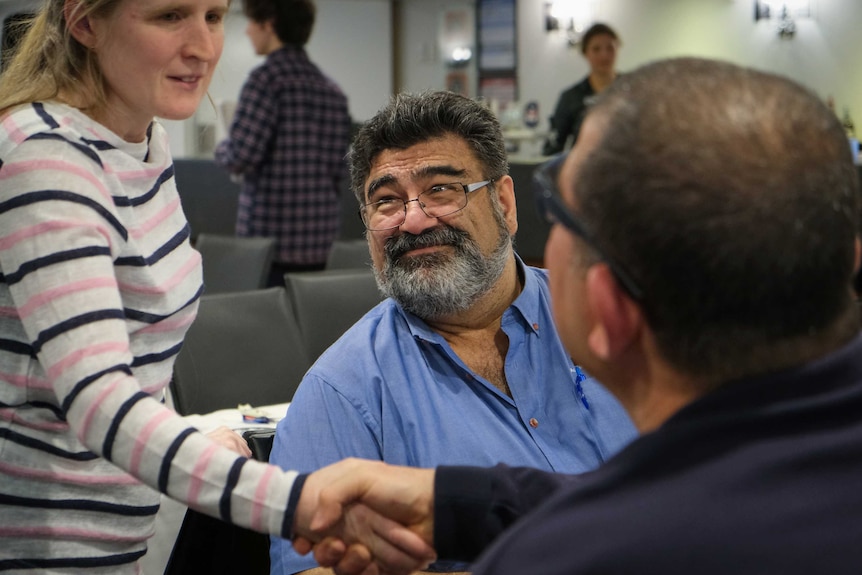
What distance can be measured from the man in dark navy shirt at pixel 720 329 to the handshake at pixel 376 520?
1.44 ft

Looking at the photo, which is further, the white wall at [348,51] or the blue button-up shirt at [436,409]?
the white wall at [348,51]

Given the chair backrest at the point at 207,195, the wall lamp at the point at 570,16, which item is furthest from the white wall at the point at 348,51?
the chair backrest at the point at 207,195

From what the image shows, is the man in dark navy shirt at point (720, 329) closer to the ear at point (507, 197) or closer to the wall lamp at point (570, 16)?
the ear at point (507, 197)

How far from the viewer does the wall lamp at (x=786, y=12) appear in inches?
369

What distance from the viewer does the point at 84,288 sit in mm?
1203

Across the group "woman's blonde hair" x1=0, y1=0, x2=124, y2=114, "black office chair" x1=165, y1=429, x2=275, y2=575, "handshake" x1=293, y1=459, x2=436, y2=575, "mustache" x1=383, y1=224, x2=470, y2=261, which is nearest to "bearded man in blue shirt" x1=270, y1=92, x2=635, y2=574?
"mustache" x1=383, y1=224, x2=470, y2=261

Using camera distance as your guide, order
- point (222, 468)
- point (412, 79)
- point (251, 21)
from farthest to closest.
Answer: point (412, 79), point (251, 21), point (222, 468)

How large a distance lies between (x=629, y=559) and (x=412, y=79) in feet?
36.0

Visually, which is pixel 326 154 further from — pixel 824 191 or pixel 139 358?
pixel 824 191

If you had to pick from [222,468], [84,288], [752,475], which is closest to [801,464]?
[752,475]

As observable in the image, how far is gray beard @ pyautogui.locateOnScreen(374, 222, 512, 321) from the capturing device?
6.35ft

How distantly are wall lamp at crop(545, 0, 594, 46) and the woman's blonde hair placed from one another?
939 centimetres

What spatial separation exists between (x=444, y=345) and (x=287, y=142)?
2841 millimetres

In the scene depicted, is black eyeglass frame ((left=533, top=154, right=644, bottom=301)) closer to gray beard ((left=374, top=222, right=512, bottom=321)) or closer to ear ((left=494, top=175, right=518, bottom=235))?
gray beard ((left=374, top=222, right=512, bottom=321))
